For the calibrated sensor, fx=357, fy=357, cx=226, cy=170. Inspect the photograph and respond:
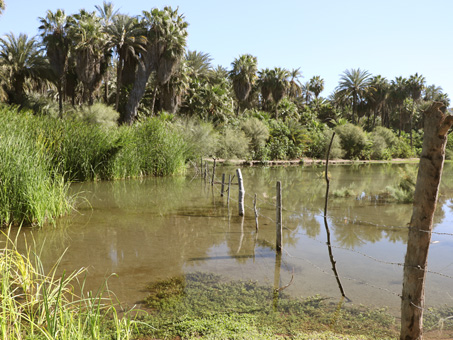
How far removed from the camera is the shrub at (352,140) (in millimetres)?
37594

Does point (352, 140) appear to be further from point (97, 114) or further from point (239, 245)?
point (239, 245)

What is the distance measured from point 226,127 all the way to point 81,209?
68.8 ft

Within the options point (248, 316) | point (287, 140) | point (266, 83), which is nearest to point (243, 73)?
point (266, 83)

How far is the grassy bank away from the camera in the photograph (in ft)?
22.8

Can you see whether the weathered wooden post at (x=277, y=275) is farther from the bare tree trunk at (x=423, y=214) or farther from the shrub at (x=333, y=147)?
the shrub at (x=333, y=147)

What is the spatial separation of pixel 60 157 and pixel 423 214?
12544 mm

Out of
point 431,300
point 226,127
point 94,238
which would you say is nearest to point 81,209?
point 94,238

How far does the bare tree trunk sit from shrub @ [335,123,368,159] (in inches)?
1418

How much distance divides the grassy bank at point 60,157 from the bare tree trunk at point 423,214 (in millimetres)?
6630

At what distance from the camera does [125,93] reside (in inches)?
1215

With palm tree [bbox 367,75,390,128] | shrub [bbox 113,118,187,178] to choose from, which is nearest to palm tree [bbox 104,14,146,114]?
shrub [bbox 113,118,187,178]

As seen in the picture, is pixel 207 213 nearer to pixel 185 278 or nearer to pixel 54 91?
pixel 185 278

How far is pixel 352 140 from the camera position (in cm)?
3769

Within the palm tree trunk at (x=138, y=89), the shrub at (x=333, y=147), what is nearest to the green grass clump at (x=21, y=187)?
the palm tree trunk at (x=138, y=89)
